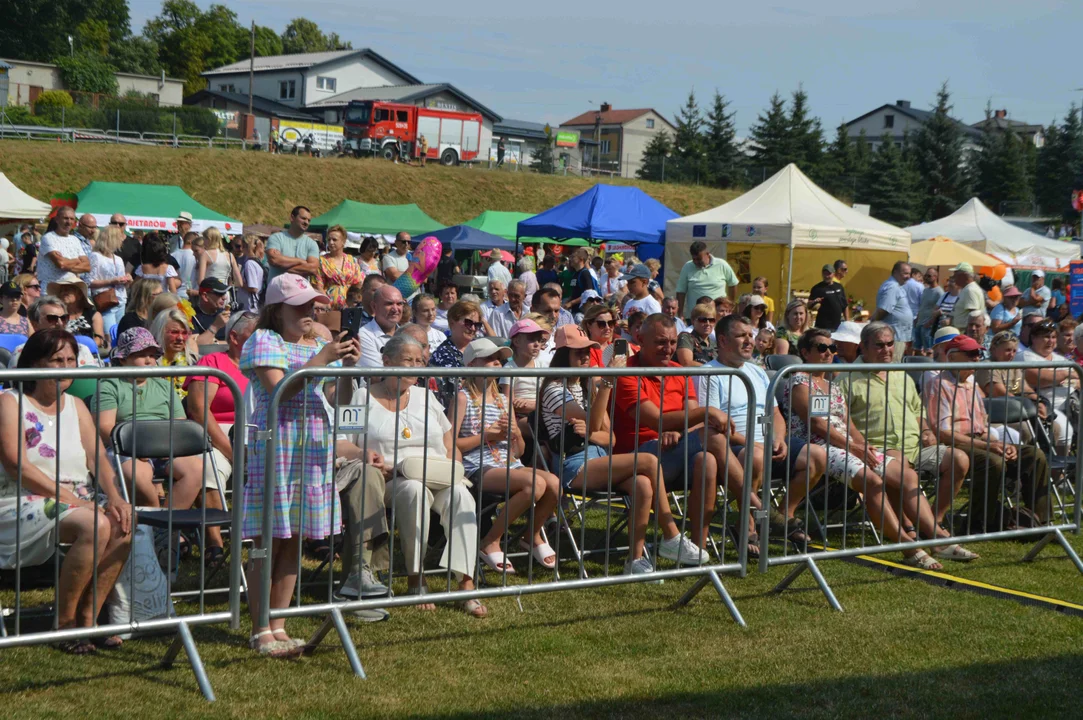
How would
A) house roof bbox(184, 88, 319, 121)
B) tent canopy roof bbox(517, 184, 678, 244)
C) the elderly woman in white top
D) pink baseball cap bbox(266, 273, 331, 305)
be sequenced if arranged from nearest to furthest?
pink baseball cap bbox(266, 273, 331, 305) → the elderly woman in white top → tent canopy roof bbox(517, 184, 678, 244) → house roof bbox(184, 88, 319, 121)

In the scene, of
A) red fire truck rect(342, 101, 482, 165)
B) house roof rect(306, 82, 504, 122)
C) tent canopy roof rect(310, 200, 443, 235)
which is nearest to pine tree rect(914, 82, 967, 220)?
red fire truck rect(342, 101, 482, 165)

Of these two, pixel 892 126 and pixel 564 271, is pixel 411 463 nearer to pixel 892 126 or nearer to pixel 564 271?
pixel 564 271

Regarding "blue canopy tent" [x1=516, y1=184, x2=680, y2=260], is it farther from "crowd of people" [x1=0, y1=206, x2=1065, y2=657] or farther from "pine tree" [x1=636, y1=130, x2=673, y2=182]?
"pine tree" [x1=636, y1=130, x2=673, y2=182]

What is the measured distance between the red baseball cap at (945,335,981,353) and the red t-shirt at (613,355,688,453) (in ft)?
9.91

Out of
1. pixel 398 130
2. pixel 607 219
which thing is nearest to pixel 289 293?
pixel 607 219

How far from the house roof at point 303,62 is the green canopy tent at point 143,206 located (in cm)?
5897

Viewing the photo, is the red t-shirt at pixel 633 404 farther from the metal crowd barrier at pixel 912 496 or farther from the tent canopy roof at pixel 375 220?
the tent canopy roof at pixel 375 220

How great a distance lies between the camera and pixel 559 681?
449 centimetres

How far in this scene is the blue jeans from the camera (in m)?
6.11

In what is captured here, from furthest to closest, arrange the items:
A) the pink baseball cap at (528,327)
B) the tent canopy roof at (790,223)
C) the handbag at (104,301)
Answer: the tent canopy roof at (790,223) < the handbag at (104,301) < the pink baseball cap at (528,327)

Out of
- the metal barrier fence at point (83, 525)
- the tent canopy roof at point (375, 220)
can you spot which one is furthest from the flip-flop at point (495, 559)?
the tent canopy roof at point (375, 220)

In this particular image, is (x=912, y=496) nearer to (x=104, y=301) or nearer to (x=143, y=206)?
(x=104, y=301)

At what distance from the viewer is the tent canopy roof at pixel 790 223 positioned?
65.3 ft

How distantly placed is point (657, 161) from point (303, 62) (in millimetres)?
32602
